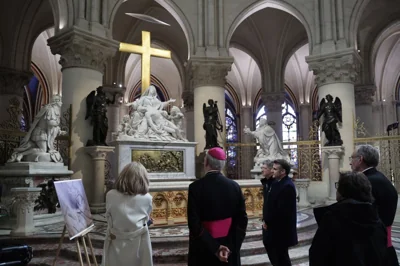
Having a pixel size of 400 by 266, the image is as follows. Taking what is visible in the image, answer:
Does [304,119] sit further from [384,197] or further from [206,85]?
[384,197]

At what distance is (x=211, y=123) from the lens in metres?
11.8

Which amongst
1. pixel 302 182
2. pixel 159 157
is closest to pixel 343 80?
pixel 302 182

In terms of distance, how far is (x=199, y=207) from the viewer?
2.94m

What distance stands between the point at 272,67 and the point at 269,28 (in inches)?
68.8

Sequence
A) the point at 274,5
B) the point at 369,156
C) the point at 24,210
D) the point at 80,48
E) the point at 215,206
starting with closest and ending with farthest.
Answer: the point at 215,206
the point at 369,156
the point at 24,210
the point at 80,48
the point at 274,5

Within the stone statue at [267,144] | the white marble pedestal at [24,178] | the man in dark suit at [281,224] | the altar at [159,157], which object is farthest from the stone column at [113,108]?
the man in dark suit at [281,224]

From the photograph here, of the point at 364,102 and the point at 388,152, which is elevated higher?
the point at 364,102

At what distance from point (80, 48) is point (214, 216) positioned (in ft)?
27.8

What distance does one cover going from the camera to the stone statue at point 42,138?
7426 mm

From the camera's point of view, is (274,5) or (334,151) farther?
(274,5)

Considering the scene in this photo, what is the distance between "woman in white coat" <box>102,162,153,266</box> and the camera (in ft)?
9.26

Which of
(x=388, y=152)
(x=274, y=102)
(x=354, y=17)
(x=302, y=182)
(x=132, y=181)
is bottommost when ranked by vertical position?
(x=302, y=182)

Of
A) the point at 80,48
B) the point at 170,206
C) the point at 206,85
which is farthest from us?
the point at 206,85

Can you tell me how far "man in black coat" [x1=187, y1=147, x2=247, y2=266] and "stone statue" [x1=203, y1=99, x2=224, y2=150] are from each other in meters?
8.63
